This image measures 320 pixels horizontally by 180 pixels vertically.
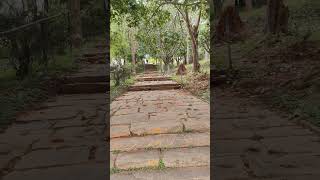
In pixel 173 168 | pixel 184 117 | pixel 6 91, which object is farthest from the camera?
pixel 6 91

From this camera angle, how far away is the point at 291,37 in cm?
1170

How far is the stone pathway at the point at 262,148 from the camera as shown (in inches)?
127

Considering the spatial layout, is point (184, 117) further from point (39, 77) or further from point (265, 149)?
point (39, 77)

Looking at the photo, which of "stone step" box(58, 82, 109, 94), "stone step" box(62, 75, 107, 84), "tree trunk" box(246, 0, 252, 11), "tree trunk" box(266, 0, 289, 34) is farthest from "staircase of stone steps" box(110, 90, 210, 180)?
"tree trunk" box(246, 0, 252, 11)

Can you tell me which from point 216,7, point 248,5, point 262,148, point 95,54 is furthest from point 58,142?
point 248,5

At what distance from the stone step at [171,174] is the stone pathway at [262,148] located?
90 mm

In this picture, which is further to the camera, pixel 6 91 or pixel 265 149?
pixel 6 91

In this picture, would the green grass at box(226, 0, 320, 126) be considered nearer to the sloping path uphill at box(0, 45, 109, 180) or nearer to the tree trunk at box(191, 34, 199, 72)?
the tree trunk at box(191, 34, 199, 72)

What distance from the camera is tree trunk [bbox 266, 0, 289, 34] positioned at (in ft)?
38.7

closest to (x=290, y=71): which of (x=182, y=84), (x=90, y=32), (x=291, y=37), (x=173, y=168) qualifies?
(x=291, y=37)

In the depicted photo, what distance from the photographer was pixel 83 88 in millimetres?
9016

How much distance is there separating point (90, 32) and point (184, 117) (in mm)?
13370

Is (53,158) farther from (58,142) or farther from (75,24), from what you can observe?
(75,24)

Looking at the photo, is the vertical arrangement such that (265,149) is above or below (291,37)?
below
